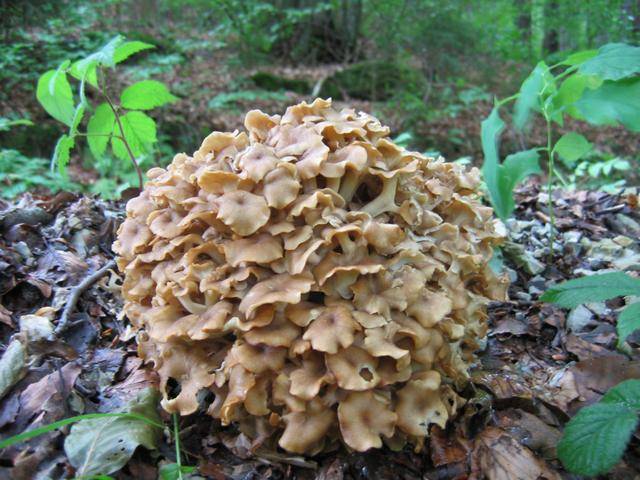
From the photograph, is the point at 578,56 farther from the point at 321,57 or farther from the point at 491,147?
the point at 321,57

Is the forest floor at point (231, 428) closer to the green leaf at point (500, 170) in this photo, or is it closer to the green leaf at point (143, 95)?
the green leaf at point (500, 170)

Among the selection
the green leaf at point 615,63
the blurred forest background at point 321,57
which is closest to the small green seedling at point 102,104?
the green leaf at point 615,63

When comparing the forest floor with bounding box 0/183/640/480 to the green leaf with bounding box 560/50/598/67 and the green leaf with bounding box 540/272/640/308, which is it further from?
the green leaf with bounding box 560/50/598/67

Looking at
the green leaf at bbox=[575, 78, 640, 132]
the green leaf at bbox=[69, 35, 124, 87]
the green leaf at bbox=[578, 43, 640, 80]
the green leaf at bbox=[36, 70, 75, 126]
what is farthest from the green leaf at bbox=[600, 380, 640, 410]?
the green leaf at bbox=[36, 70, 75, 126]

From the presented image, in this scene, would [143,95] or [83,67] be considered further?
[143,95]

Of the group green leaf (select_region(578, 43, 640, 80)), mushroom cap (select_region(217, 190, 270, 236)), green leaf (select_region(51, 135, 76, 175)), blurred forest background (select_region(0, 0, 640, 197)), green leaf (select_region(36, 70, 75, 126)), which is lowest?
blurred forest background (select_region(0, 0, 640, 197))

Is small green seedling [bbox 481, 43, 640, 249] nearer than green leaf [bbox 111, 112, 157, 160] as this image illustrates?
Yes

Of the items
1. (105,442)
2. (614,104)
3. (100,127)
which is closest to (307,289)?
(105,442)

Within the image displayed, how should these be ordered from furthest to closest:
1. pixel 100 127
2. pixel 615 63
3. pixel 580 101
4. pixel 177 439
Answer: pixel 100 127 < pixel 580 101 < pixel 615 63 < pixel 177 439
